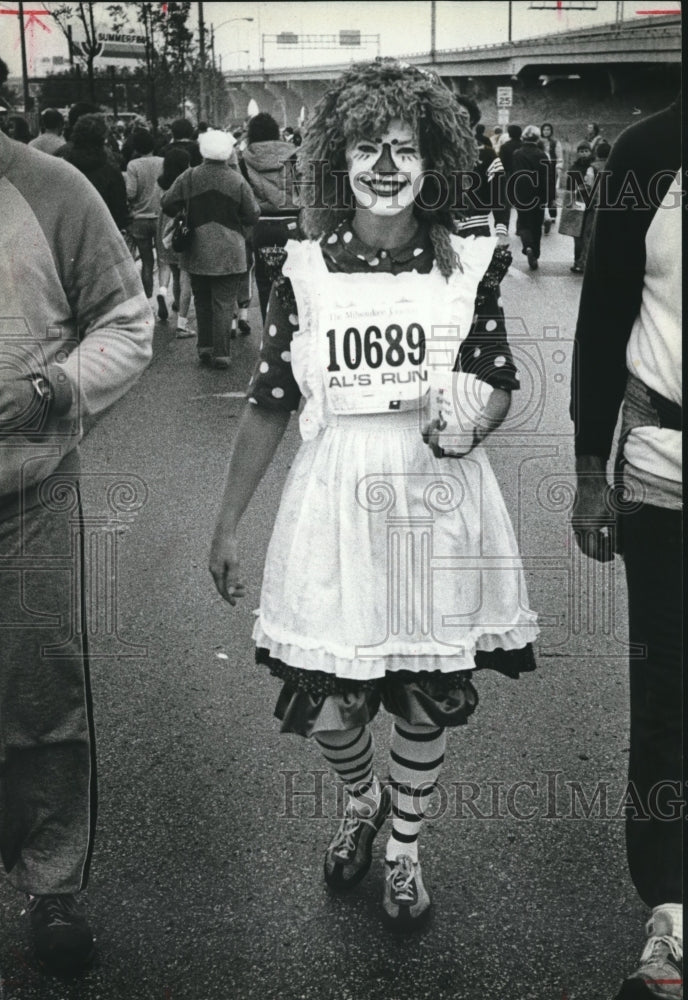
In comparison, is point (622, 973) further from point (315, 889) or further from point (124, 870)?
point (124, 870)

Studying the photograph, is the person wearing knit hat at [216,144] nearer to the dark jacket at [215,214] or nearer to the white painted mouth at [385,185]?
the dark jacket at [215,214]

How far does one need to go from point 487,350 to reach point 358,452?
39 centimetres

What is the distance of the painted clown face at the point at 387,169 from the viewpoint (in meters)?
2.97

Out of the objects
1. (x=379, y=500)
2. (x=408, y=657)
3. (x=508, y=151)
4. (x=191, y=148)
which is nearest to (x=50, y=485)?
(x=379, y=500)

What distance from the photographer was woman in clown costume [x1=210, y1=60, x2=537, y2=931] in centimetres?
296

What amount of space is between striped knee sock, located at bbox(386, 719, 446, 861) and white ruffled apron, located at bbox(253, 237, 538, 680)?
→ 0.79ft

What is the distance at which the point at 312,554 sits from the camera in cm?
298

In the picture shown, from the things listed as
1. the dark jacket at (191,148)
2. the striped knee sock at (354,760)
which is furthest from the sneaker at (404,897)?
the dark jacket at (191,148)

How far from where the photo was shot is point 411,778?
3160mm

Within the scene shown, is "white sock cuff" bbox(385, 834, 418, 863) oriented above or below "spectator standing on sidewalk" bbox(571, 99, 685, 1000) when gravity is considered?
below

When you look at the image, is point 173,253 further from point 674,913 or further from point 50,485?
point 674,913

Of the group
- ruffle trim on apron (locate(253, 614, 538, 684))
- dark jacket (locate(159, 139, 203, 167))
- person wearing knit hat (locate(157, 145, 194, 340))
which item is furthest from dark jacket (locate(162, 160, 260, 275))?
ruffle trim on apron (locate(253, 614, 538, 684))

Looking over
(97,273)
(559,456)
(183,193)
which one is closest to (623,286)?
(97,273)

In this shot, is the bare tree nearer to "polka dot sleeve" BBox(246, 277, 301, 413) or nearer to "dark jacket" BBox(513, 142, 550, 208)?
"dark jacket" BBox(513, 142, 550, 208)
